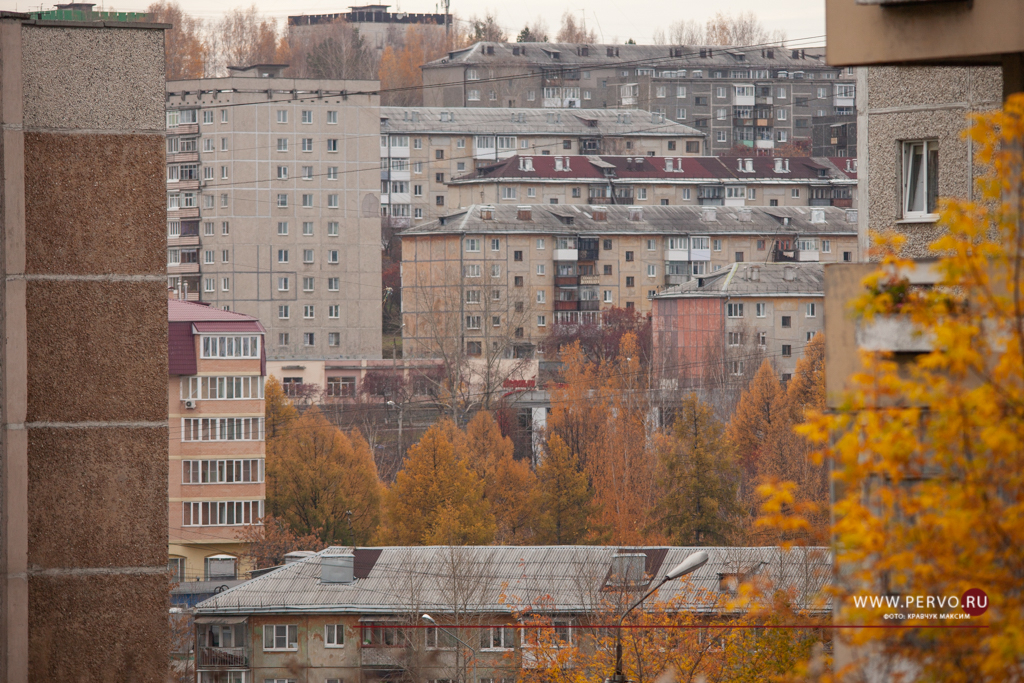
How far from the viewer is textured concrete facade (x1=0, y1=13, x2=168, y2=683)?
32.7ft

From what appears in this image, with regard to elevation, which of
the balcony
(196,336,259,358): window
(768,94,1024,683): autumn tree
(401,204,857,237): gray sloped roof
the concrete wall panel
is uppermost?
(401,204,857,237): gray sloped roof

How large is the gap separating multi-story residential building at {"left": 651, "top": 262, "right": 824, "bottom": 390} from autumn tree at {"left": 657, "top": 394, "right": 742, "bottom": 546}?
1838 cm

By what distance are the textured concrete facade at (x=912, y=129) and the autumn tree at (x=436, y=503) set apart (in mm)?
36159

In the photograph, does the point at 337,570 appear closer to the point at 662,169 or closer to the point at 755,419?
the point at 755,419

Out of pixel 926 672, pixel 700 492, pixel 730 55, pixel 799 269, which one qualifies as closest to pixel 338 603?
pixel 700 492

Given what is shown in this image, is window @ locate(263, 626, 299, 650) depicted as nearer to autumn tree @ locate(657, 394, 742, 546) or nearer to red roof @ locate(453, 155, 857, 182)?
autumn tree @ locate(657, 394, 742, 546)

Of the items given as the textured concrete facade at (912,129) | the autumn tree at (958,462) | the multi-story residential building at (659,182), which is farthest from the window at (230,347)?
the autumn tree at (958,462)

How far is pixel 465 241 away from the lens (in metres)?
79.0

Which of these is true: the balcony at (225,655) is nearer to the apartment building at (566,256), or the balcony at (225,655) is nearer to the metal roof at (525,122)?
the apartment building at (566,256)

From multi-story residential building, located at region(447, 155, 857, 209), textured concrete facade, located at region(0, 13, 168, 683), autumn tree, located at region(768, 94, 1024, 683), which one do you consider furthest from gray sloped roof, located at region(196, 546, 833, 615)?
multi-story residential building, located at region(447, 155, 857, 209)

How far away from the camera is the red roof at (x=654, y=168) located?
9000cm

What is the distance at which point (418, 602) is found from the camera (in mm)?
34000

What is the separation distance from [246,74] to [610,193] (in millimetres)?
26963

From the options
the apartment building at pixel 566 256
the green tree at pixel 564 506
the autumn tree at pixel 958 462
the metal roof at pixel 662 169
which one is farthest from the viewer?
the metal roof at pixel 662 169
